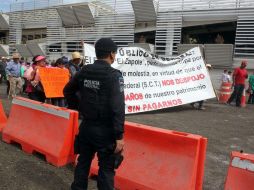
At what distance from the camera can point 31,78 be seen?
7496 mm

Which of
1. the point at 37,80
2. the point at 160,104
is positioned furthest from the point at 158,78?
the point at 37,80

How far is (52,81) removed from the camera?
8.77 m

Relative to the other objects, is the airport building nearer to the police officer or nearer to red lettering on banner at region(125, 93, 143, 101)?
red lettering on banner at region(125, 93, 143, 101)

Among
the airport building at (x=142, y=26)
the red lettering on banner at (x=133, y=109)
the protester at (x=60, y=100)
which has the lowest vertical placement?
the red lettering on banner at (x=133, y=109)

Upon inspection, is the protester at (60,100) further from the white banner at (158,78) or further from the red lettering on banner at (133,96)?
the red lettering on banner at (133,96)

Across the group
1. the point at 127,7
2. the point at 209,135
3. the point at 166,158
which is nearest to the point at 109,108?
the point at 166,158

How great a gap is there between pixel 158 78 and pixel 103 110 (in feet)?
25.6

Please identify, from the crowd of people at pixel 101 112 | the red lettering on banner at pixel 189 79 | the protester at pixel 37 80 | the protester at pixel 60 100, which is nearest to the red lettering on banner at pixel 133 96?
the red lettering on banner at pixel 189 79

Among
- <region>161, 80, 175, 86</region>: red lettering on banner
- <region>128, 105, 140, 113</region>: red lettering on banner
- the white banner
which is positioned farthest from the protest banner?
<region>161, 80, 175, 86</region>: red lettering on banner

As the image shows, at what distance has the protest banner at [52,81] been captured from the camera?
8484 mm

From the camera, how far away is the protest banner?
27.8 ft

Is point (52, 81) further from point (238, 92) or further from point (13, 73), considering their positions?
point (238, 92)

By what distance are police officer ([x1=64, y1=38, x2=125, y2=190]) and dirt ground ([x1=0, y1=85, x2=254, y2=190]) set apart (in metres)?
1.12

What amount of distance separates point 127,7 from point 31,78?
793 inches
